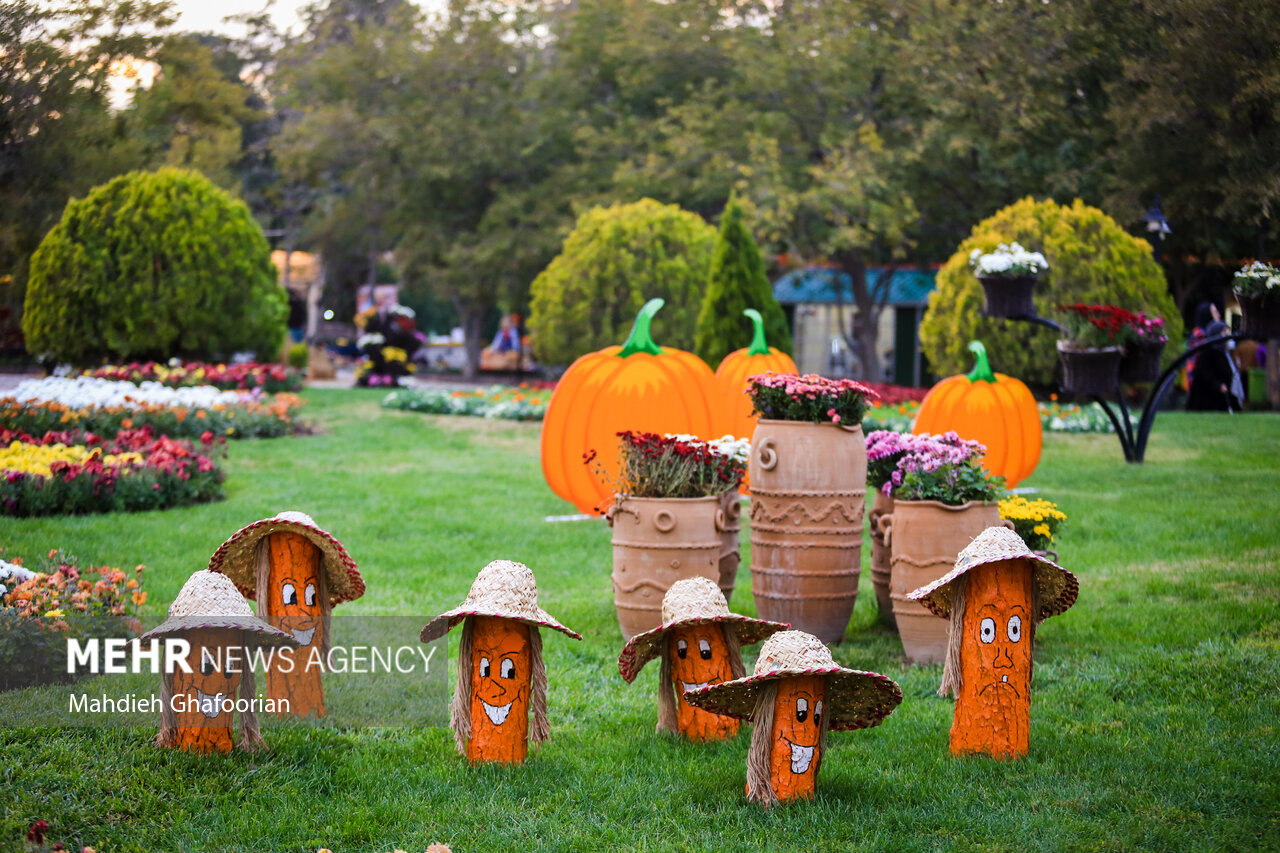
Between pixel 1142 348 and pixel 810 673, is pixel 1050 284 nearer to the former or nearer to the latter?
pixel 1142 348

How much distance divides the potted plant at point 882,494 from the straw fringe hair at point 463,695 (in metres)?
2.69

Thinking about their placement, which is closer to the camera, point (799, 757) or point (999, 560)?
point (799, 757)

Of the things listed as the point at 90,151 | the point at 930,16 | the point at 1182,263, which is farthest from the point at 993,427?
the point at 90,151

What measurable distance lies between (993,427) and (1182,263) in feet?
48.8

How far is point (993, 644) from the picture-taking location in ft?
14.0

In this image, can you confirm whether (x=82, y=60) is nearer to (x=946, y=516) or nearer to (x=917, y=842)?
(x=946, y=516)

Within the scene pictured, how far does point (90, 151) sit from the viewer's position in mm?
19703

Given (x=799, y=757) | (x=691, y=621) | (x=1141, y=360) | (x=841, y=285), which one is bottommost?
(x=799, y=757)

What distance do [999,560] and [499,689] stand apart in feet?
6.19

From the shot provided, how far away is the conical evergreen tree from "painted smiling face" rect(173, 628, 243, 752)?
11.6m

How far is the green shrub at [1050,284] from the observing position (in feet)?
50.1

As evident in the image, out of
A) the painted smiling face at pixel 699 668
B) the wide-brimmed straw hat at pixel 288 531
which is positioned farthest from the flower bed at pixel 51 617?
the painted smiling face at pixel 699 668

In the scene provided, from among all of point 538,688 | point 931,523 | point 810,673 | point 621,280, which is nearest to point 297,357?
point 621,280

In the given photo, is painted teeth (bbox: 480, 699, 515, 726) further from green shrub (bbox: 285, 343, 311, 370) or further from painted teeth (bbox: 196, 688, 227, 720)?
green shrub (bbox: 285, 343, 311, 370)
